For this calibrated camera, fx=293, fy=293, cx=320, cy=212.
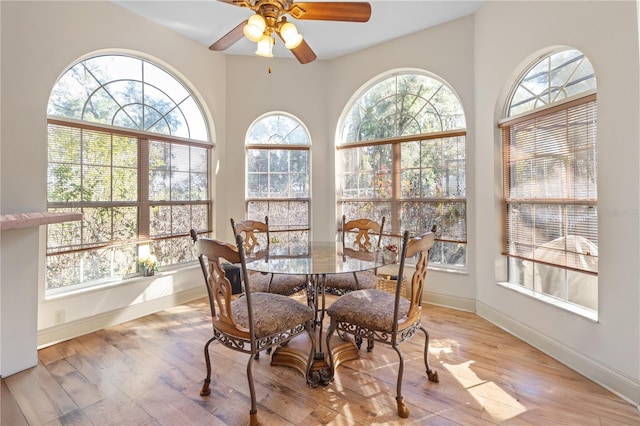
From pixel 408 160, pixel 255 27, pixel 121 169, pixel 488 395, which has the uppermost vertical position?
pixel 255 27

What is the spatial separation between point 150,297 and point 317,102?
323cm

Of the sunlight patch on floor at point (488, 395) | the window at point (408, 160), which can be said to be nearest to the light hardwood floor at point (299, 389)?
the sunlight patch on floor at point (488, 395)

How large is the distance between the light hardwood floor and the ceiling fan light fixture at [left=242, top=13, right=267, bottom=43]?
220 cm

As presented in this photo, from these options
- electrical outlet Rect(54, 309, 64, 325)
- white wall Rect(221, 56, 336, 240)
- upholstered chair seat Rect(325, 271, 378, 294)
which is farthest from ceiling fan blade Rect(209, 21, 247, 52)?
electrical outlet Rect(54, 309, 64, 325)

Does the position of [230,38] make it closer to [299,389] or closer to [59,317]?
[299,389]

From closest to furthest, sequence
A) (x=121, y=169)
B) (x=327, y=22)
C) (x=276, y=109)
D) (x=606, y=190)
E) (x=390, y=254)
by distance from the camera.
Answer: (x=606, y=190) → (x=390, y=254) → (x=121, y=169) → (x=327, y=22) → (x=276, y=109)

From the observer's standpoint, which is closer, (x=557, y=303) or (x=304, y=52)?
(x=557, y=303)

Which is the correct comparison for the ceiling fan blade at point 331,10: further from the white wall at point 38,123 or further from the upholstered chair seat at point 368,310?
the white wall at point 38,123

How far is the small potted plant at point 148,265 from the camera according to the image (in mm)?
3232

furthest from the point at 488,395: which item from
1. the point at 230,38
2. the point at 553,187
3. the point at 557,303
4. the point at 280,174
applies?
the point at 280,174

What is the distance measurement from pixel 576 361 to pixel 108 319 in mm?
4007

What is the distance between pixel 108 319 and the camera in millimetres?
2881

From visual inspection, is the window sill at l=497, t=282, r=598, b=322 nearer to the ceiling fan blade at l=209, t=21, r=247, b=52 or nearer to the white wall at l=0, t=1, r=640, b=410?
the white wall at l=0, t=1, r=640, b=410

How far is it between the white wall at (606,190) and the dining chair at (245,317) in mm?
1925
